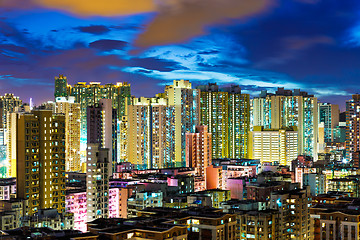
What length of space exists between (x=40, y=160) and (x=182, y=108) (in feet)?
73.8

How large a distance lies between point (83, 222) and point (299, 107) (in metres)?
31.3

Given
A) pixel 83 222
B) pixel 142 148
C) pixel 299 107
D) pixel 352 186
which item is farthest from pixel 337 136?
pixel 83 222

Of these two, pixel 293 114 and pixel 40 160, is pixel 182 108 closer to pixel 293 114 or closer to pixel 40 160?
pixel 293 114

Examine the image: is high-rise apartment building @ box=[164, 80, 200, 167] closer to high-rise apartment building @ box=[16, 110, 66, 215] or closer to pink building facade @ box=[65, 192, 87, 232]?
pink building facade @ box=[65, 192, 87, 232]

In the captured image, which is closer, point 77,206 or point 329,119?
point 77,206

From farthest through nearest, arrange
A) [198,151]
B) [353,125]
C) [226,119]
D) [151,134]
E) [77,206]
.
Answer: [226,119]
[353,125]
[151,134]
[198,151]
[77,206]

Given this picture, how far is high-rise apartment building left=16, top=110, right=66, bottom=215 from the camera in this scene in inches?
792

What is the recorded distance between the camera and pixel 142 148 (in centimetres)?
4088

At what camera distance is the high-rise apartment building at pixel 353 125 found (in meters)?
41.3

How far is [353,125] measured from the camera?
41.8 meters

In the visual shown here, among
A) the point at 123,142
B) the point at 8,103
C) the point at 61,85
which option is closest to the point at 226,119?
the point at 123,142

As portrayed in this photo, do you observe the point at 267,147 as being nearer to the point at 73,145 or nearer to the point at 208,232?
the point at 73,145

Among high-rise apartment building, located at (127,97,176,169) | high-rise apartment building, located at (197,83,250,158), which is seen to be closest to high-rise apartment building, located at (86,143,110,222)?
high-rise apartment building, located at (127,97,176,169)

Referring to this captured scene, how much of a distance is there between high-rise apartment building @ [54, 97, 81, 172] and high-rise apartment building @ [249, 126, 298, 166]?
47.0ft
